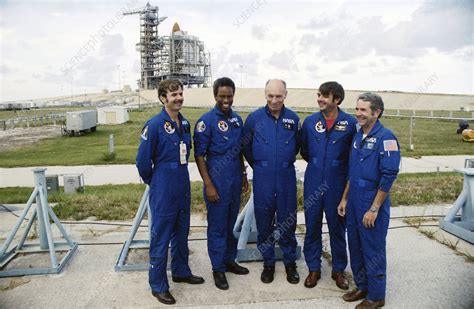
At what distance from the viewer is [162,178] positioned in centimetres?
357

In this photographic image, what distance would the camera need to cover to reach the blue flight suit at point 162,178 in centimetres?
353

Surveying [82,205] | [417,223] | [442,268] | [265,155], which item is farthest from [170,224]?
[417,223]

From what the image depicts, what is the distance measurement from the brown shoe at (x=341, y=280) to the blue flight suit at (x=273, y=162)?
652mm

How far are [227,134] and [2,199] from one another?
581 centimetres

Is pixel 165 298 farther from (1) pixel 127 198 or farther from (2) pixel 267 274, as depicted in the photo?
(1) pixel 127 198

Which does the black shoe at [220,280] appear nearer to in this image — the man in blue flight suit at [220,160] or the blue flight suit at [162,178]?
the man in blue flight suit at [220,160]

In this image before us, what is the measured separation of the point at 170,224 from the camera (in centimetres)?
368

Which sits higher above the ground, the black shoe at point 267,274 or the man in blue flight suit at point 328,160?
the man in blue flight suit at point 328,160

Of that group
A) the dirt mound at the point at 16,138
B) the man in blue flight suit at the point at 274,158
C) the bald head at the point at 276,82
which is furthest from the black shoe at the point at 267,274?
the dirt mound at the point at 16,138

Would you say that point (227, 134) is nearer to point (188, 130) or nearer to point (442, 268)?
point (188, 130)

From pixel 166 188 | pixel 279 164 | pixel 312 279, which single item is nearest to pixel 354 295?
pixel 312 279

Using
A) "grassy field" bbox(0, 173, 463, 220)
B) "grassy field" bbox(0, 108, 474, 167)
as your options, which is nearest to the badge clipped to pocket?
"grassy field" bbox(0, 173, 463, 220)

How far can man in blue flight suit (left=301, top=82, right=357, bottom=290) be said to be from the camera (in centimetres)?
370

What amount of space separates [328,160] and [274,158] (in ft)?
1.71
